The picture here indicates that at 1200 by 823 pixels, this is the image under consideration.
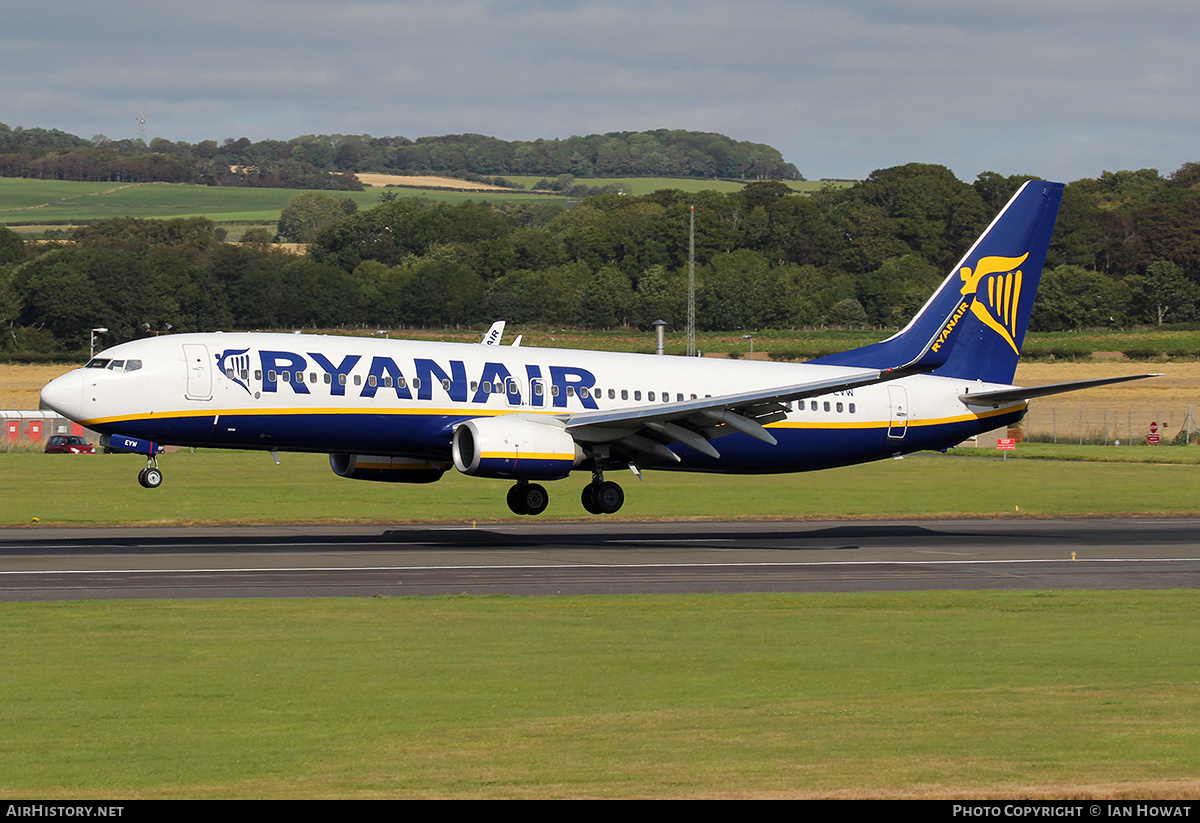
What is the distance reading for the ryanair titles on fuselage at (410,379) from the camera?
1367 inches

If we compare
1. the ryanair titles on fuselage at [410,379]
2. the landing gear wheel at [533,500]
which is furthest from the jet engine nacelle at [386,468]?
the ryanair titles on fuselage at [410,379]

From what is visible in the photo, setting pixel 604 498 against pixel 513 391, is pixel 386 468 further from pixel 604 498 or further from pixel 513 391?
pixel 604 498

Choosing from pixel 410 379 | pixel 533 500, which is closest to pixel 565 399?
pixel 533 500

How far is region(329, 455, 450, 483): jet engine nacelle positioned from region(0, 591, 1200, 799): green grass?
43.3 feet

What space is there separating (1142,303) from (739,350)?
53387 millimetres

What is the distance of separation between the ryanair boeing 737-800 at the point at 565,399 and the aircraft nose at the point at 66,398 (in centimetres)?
4

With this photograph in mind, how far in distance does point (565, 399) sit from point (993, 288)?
1608 centimetres

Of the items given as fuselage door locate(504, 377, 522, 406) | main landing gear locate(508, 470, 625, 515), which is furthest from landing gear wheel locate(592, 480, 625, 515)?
fuselage door locate(504, 377, 522, 406)

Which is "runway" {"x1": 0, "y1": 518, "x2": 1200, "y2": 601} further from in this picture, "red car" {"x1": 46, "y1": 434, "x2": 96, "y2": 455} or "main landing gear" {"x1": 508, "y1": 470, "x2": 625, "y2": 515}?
"red car" {"x1": 46, "y1": 434, "x2": 96, "y2": 455}

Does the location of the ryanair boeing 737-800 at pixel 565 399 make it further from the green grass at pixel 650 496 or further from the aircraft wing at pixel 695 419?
the green grass at pixel 650 496

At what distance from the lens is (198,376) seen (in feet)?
112

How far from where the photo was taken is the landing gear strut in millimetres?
38500
